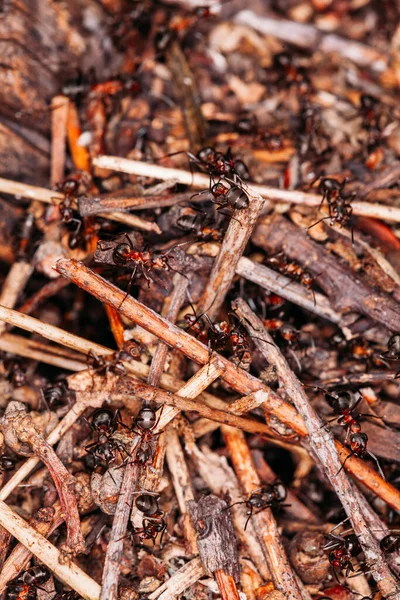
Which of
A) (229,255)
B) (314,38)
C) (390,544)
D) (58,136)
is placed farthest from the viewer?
(314,38)

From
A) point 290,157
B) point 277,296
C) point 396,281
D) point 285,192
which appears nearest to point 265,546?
point 277,296

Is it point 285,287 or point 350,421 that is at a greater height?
point 285,287

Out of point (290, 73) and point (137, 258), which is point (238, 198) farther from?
point (290, 73)

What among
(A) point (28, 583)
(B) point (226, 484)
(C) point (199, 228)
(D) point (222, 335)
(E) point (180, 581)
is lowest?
(E) point (180, 581)

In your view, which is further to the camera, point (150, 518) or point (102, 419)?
point (102, 419)

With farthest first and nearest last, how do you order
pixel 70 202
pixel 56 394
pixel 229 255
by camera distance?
1. pixel 70 202
2. pixel 56 394
3. pixel 229 255

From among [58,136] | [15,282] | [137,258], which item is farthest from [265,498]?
[58,136]

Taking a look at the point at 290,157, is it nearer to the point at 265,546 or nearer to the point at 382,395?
the point at 382,395
